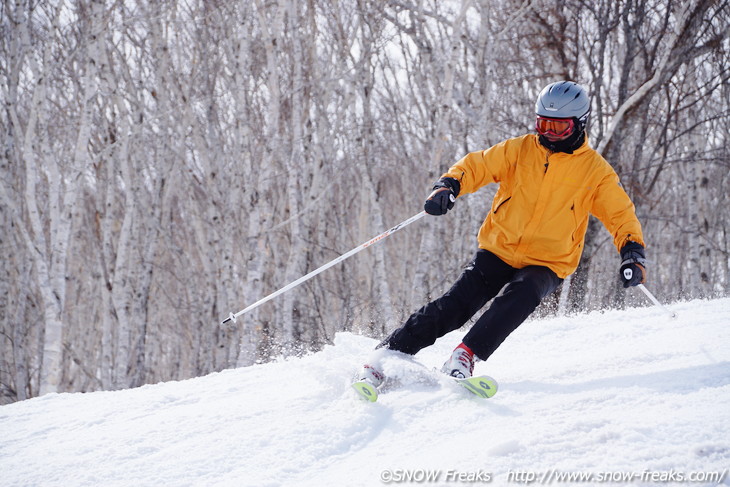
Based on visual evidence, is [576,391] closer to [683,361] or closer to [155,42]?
[683,361]

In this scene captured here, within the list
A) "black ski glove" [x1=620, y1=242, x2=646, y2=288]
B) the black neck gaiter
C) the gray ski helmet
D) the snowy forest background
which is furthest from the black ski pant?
the snowy forest background

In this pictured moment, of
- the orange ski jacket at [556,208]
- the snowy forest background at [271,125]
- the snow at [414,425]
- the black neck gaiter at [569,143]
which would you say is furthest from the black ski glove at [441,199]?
the snowy forest background at [271,125]

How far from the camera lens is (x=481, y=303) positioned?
309cm

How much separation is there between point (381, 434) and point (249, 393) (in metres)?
0.95

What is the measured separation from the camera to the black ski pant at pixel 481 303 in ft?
9.20

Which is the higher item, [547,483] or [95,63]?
[95,63]

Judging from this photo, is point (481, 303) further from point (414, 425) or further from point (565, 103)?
point (565, 103)

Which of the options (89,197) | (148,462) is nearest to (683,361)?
(148,462)

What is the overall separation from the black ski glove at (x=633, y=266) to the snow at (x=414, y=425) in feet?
1.30

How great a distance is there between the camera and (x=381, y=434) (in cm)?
240

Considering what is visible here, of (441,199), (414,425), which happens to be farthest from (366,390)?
(441,199)

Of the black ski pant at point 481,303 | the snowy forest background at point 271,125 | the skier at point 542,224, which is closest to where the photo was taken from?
the black ski pant at point 481,303

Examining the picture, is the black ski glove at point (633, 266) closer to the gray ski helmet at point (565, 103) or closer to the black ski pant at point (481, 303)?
the black ski pant at point (481, 303)

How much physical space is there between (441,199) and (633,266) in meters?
1.01
